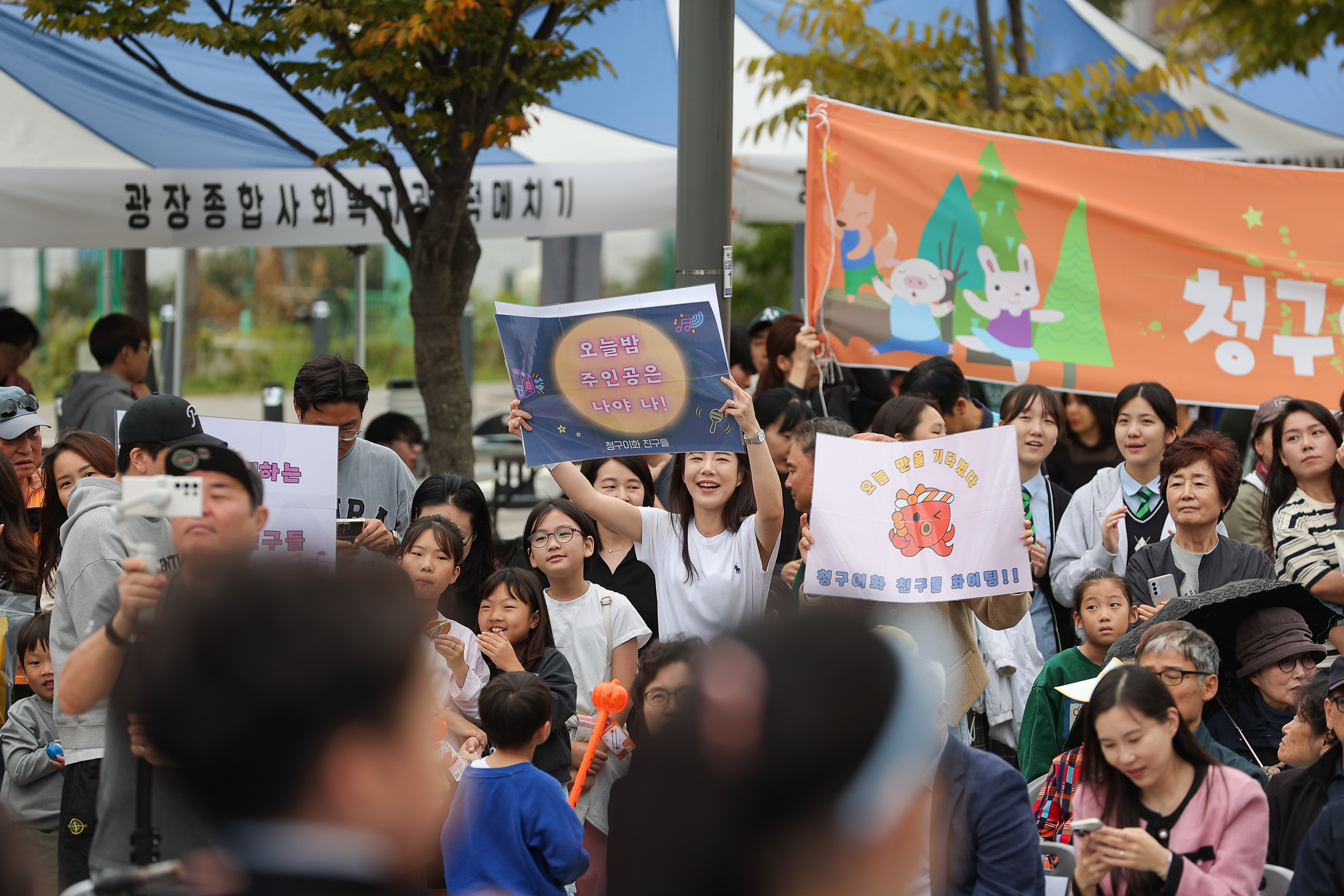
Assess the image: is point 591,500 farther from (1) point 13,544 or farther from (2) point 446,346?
(2) point 446,346

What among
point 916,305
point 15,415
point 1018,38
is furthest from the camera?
point 1018,38

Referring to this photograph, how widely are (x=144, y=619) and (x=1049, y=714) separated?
2928 millimetres

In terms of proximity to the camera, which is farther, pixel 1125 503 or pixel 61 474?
pixel 1125 503

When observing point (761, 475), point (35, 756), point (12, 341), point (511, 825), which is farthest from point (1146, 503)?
point (12, 341)

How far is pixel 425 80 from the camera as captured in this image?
5.81m

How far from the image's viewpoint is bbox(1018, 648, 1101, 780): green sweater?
3.97m

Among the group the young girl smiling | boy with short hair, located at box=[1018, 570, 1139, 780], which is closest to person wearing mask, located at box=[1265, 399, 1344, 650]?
boy with short hair, located at box=[1018, 570, 1139, 780]

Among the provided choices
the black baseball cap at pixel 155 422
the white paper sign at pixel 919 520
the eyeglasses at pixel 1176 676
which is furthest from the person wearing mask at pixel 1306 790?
the black baseball cap at pixel 155 422

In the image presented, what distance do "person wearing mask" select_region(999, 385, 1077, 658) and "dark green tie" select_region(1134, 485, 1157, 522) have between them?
29cm

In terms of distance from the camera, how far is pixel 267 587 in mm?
1428

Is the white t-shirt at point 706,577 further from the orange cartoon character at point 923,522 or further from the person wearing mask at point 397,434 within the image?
the person wearing mask at point 397,434

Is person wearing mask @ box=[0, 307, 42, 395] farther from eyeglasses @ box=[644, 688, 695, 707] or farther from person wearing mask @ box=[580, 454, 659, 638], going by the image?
eyeglasses @ box=[644, 688, 695, 707]

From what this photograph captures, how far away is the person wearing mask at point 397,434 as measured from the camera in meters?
6.79

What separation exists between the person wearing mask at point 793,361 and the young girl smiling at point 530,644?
6.01 ft
